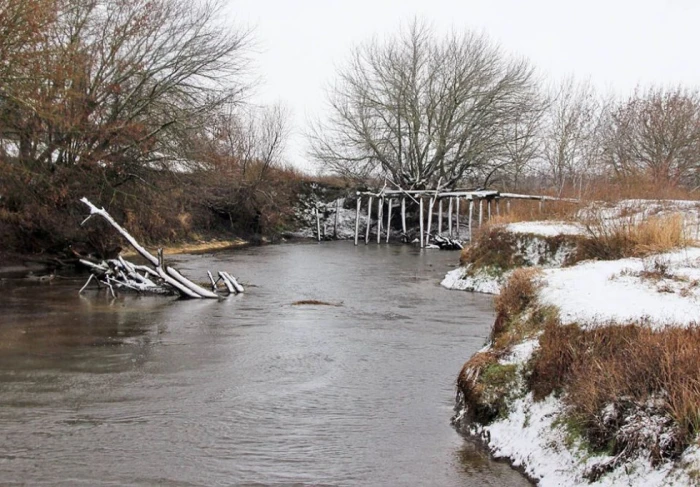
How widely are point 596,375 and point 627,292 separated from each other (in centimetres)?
254

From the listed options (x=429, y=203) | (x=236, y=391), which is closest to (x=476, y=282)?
(x=236, y=391)

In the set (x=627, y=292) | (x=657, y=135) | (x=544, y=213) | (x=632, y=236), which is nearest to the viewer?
(x=627, y=292)

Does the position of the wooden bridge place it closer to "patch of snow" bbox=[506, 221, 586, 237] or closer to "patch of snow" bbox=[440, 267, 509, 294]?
"patch of snow" bbox=[506, 221, 586, 237]

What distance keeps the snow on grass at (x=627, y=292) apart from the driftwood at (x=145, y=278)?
8656mm

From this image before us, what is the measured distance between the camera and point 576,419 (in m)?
5.16

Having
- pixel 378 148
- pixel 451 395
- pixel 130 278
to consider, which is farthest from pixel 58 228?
pixel 378 148

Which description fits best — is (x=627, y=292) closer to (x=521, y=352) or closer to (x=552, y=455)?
(x=521, y=352)

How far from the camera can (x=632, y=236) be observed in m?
11.5

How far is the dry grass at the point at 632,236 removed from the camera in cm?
1059

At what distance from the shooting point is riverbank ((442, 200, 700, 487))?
173 inches

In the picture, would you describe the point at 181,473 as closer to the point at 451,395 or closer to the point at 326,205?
the point at 451,395

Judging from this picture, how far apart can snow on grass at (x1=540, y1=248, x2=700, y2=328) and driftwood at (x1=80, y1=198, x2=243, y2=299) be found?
8656 mm

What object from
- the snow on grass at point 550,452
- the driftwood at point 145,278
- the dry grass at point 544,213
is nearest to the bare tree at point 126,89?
the driftwood at point 145,278

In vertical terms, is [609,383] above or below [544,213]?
below
